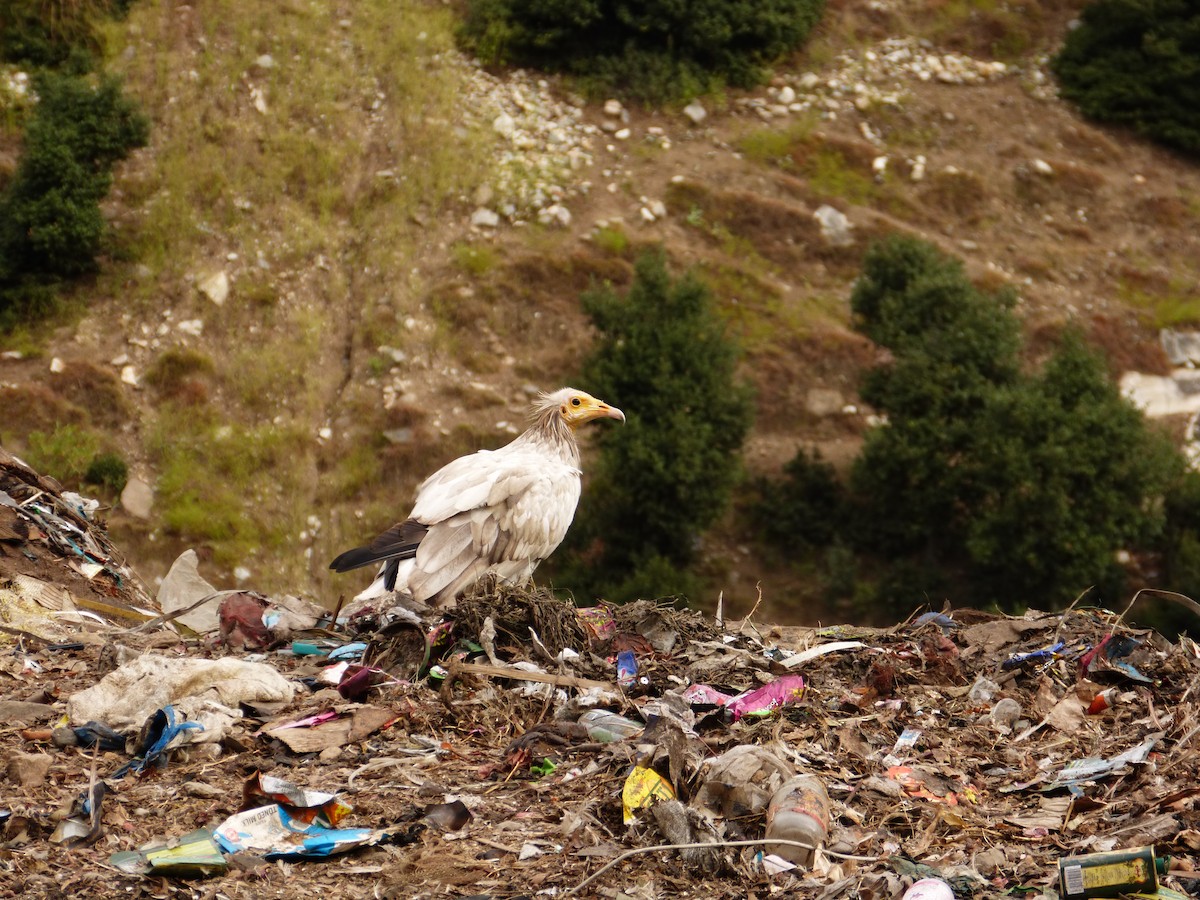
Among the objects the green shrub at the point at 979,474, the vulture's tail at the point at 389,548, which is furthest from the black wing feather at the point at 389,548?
the green shrub at the point at 979,474

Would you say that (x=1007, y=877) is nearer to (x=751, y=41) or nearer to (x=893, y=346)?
(x=893, y=346)

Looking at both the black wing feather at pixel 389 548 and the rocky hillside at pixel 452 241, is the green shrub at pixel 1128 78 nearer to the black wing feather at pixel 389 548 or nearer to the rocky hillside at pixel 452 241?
the rocky hillside at pixel 452 241

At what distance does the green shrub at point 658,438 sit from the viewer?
23.3 m

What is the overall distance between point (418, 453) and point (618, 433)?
3.72 meters

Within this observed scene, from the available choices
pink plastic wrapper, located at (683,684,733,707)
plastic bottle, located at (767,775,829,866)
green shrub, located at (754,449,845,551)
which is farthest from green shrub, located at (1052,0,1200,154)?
plastic bottle, located at (767,775,829,866)

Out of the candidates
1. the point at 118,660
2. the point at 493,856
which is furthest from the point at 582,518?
the point at 493,856

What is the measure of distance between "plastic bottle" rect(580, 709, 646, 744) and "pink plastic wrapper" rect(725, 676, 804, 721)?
20.8 inches

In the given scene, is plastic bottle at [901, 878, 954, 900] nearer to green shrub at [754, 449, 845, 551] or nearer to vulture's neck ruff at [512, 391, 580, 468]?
vulture's neck ruff at [512, 391, 580, 468]

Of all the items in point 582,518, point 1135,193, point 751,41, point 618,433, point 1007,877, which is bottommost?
point 582,518

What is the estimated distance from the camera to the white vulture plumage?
7660 mm

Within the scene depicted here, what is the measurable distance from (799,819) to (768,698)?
1518 millimetres

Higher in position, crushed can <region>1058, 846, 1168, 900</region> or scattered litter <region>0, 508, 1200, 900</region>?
crushed can <region>1058, 846, 1168, 900</region>

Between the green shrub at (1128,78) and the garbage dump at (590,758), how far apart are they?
105 ft

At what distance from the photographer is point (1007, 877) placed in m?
4.11
